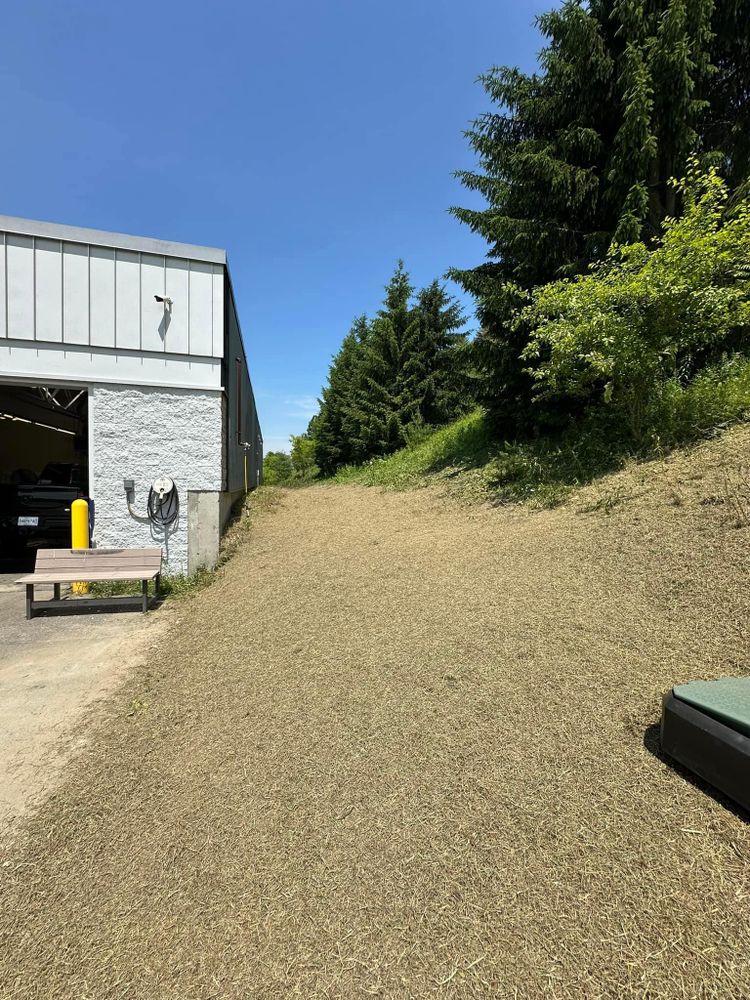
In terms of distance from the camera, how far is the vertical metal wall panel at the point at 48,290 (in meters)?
5.56

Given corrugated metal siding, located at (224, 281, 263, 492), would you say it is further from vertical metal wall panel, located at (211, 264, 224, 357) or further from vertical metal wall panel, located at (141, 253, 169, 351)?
vertical metal wall panel, located at (141, 253, 169, 351)

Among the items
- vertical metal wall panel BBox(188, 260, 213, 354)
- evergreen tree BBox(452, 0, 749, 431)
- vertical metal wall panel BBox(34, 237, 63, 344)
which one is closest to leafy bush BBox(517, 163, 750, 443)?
evergreen tree BBox(452, 0, 749, 431)

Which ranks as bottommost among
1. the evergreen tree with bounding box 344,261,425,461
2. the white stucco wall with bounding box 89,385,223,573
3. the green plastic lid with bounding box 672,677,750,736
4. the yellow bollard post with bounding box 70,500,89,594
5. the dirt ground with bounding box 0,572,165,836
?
the dirt ground with bounding box 0,572,165,836

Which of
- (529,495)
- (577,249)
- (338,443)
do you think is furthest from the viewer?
(338,443)

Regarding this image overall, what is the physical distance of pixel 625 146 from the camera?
7758 millimetres

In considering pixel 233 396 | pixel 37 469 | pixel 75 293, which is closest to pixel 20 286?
pixel 75 293

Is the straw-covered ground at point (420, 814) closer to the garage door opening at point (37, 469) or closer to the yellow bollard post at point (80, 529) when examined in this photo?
the yellow bollard post at point (80, 529)

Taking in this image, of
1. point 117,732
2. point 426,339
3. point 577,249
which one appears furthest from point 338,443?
point 117,732

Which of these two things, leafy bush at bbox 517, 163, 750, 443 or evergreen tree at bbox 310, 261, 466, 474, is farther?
evergreen tree at bbox 310, 261, 466, 474

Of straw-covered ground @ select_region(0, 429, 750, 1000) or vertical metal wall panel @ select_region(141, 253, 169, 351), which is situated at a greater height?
vertical metal wall panel @ select_region(141, 253, 169, 351)

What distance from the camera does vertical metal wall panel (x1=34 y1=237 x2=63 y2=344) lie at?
5.56 meters

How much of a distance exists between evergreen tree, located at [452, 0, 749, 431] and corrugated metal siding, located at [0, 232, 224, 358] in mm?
4831

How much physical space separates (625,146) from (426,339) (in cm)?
1385

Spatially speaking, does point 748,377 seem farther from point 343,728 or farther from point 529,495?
point 343,728
